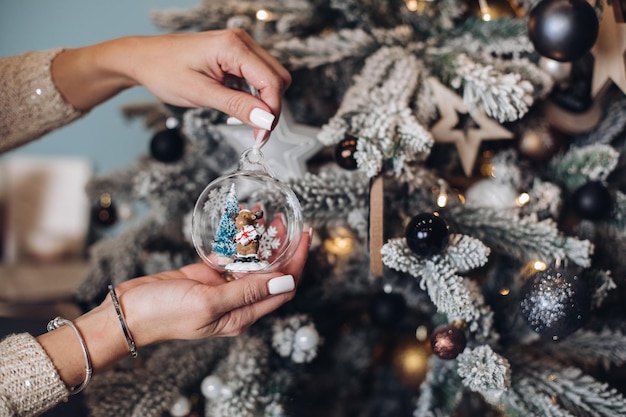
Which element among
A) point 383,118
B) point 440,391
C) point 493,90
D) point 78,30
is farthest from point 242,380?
point 78,30

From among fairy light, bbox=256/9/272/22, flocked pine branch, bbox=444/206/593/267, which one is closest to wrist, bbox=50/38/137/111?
fairy light, bbox=256/9/272/22

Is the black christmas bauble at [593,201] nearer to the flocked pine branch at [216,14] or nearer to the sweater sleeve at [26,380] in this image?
the flocked pine branch at [216,14]

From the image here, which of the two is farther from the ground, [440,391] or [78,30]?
[78,30]

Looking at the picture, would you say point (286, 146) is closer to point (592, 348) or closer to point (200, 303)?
point (200, 303)

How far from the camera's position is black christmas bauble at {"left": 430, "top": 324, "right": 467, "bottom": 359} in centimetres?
73

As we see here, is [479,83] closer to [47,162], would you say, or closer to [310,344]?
[310,344]

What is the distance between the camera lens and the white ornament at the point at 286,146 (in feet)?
2.93

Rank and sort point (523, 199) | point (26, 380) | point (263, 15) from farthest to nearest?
point (263, 15)
point (523, 199)
point (26, 380)

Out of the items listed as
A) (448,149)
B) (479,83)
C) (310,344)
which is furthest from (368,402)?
(479,83)

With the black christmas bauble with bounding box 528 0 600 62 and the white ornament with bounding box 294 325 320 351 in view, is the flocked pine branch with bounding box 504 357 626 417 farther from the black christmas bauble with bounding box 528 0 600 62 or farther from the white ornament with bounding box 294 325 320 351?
the black christmas bauble with bounding box 528 0 600 62

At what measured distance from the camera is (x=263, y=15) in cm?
98

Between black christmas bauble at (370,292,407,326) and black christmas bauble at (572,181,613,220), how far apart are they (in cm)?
30

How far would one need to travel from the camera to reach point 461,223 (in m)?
0.80

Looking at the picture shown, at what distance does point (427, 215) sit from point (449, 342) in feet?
0.52
